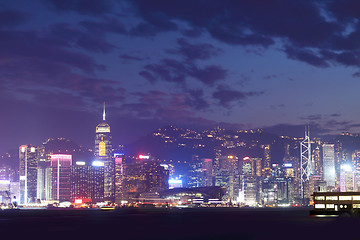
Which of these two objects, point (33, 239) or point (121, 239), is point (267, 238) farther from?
point (33, 239)

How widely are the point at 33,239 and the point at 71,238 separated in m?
6.91

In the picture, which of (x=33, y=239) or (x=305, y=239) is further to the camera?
(x=33, y=239)

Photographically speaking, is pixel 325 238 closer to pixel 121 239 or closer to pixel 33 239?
pixel 121 239

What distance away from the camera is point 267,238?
109438 millimetres

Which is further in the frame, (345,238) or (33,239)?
(33,239)

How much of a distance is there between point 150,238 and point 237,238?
640 inches

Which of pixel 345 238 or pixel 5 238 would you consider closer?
pixel 345 238

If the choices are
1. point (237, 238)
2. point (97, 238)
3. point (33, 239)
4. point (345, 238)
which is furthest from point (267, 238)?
point (33, 239)

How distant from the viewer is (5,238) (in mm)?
112250

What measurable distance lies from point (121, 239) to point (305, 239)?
32.6 metres

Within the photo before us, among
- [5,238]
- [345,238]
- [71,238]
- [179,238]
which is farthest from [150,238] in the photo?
[345,238]

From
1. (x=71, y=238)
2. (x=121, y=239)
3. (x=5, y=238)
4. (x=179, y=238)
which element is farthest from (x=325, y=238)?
(x=5, y=238)

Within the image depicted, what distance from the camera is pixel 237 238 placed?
360ft

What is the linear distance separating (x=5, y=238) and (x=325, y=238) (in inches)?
2258
